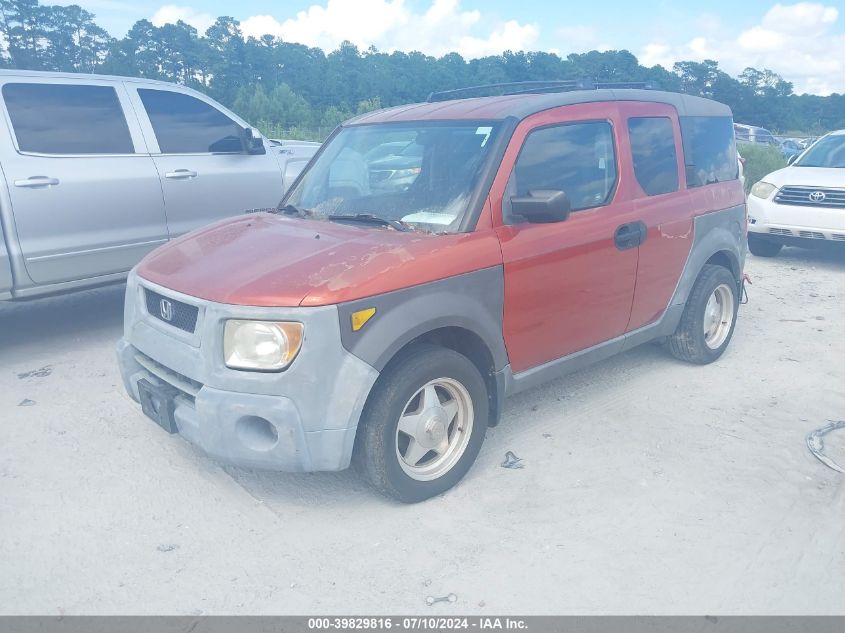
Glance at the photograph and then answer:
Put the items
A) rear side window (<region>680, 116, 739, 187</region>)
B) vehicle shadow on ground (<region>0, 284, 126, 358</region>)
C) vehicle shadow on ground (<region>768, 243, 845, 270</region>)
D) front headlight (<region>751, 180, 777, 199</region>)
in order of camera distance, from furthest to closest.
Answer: front headlight (<region>751, 180, 777, 199</region>) < vehicle shadow on ground (<region>768, 243, 845, 270</region>) < vehicle shadow on ground (<region>0, 284, 126, 358</region>) < rear side window (<region>680, 116, 739, 187</region>)

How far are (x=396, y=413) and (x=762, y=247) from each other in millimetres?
8335

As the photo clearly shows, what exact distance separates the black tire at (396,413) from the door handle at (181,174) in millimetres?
3596

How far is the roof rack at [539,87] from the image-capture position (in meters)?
4.71

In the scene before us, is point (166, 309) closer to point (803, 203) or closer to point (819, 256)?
point (803, 203)

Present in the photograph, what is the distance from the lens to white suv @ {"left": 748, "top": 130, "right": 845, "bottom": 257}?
8641mm

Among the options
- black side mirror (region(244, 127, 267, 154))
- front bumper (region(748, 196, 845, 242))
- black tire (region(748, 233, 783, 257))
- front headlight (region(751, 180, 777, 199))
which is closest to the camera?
black side mirror (region(244, 127, 267, 154))

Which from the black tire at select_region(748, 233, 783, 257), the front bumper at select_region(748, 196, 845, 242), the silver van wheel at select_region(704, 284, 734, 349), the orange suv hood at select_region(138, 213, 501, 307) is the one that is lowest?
the black tire at select_region(748, 233, 783, 257)

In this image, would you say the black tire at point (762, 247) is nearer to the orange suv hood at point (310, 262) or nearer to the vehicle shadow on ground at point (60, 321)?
the orange suv hood at point (310, 262)

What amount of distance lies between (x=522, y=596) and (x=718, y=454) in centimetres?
177

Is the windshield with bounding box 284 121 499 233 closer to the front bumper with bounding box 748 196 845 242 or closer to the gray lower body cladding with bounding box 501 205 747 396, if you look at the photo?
the gray lower body cladding with bounding box 501 205 747 396

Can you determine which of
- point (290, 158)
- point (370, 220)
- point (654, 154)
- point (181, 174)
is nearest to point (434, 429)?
point (370, 220)

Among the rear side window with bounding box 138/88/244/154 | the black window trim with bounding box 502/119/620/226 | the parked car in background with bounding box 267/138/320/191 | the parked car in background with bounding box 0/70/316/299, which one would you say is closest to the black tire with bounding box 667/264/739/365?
the black window trim with bounding box 502/119/620/226

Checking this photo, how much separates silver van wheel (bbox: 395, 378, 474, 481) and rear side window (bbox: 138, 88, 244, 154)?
12.7 ft

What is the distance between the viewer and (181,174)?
238 inches
